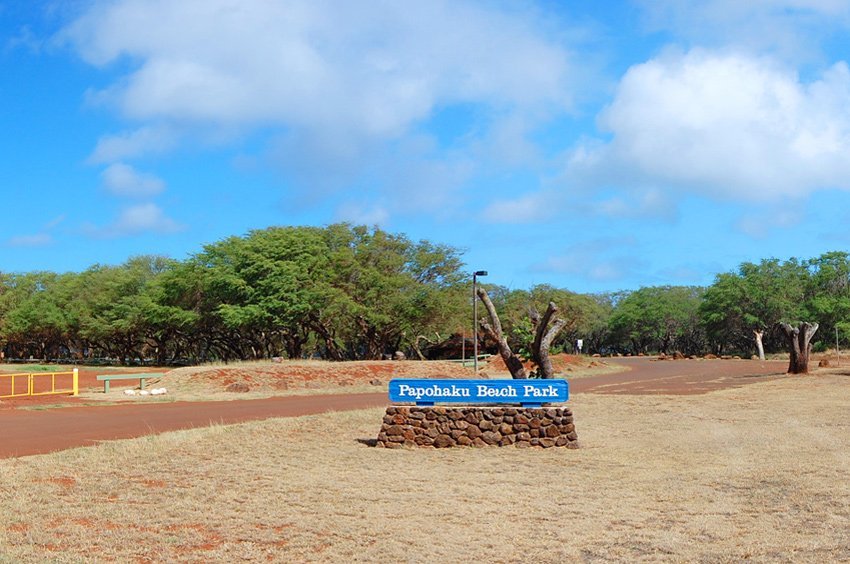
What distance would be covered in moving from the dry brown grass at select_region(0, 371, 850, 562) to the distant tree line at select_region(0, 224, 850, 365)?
2421cm

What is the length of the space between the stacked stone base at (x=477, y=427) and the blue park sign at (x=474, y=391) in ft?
0.66

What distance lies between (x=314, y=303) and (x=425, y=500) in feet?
130

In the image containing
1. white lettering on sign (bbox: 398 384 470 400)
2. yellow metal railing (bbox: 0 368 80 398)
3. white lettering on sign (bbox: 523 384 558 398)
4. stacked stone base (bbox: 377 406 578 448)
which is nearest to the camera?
stacked stone base (bbox: 377 406 578 448)

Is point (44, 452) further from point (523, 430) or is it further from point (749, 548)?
point (749, 548)

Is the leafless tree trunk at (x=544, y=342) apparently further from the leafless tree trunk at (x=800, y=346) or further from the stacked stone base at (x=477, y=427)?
the leafless tree trunk at (x=800, y=346)

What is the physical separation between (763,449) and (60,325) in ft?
210

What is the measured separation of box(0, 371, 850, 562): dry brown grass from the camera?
7832 mm

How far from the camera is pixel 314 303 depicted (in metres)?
49.2

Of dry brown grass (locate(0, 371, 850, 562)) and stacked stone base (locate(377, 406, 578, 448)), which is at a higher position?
stacked stone base (locate(377, 406, 578, 448))

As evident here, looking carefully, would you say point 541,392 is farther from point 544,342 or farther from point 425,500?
point 425,500

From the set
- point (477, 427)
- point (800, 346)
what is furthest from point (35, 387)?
point (800, 346)

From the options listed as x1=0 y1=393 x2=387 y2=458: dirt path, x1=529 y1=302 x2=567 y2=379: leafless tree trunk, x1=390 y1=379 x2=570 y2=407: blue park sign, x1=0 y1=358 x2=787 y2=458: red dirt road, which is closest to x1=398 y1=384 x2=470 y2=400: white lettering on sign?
x1=390 y1=379 x2=570 y2=407: blue park sign

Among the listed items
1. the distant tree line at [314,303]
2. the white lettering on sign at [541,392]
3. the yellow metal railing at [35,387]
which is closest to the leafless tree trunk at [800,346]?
the distant tree line at [314,303]

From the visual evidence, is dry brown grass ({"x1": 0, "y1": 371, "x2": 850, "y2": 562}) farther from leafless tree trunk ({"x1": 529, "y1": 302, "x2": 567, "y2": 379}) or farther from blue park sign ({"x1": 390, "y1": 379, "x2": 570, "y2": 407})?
leafless tree trunk ({"x1": 529, "y1": 302, "x2": 567, "y2": 379})
